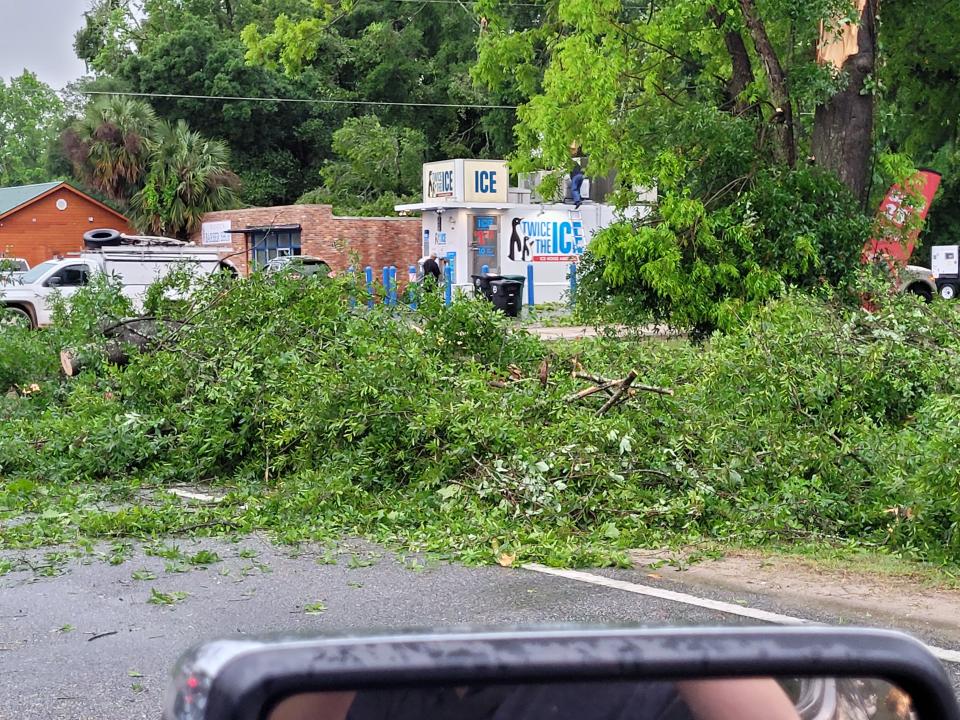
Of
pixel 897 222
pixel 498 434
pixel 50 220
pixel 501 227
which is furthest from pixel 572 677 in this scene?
pixel 50 220

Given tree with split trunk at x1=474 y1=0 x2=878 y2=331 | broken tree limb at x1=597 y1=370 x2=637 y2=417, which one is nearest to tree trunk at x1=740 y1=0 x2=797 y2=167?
tree with split trunk at x1=474 y1=0 x2=878 y2=331

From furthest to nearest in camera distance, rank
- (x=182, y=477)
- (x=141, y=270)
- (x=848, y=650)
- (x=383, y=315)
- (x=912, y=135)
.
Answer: (x=141, y=270)
(x=912, y=135)
(x=383, y=315)
(x=182, y=477)
(x=848, y=650)

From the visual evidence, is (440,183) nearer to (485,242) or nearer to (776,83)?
(485,242)

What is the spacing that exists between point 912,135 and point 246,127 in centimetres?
3834

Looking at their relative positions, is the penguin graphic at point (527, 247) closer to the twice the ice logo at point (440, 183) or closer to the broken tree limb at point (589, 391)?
the twice the ice logo at point (440, 183)

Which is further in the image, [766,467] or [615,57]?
[615,57]

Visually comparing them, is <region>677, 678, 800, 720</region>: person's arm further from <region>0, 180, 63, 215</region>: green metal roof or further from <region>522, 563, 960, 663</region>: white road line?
<region>0, 180, 63, 215</region>: green metal roof

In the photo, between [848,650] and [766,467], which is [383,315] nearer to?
[766,467]

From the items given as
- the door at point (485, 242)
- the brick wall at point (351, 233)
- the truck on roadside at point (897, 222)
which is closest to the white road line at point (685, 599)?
the truck on roadside at point (897, 222)

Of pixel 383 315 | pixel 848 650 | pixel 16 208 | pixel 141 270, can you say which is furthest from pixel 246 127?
pixel 848 650

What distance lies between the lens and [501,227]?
3675cm

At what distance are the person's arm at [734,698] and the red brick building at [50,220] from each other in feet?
159

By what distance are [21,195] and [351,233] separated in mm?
15660

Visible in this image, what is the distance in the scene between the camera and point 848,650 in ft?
4.19
